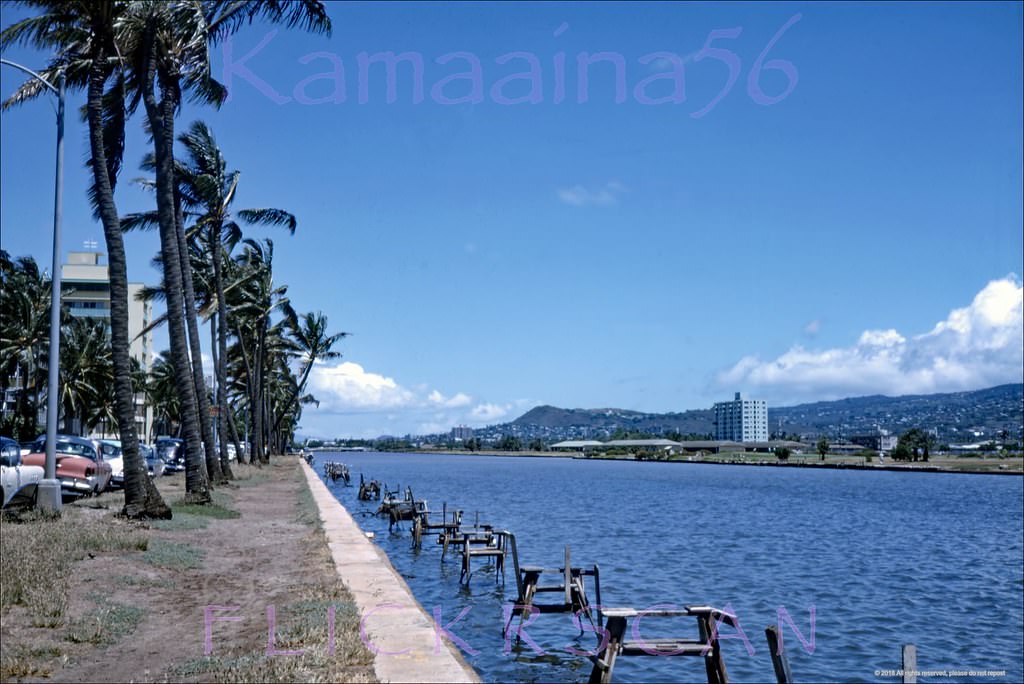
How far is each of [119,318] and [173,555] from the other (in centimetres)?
677

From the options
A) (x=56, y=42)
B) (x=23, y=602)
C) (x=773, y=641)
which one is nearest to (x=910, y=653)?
(x=773, y=641)

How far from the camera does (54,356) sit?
63.6ft

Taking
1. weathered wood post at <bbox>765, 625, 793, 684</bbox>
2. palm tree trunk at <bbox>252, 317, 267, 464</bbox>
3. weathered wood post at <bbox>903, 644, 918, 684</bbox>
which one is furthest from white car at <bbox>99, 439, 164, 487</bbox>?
weathered wood post at <bbox>903, 644, 918, 684</bbox>

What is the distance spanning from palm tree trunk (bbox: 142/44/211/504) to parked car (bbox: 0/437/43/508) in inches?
165

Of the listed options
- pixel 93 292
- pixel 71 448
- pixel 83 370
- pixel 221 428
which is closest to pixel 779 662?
pixel 71 448

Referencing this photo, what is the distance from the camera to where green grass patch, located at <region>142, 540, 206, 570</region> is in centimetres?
1606

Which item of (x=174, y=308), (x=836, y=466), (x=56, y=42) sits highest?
(x=56, y=42)

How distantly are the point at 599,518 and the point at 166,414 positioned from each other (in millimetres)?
77521

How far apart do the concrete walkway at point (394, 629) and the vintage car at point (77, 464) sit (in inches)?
447

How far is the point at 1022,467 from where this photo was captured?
13800cm

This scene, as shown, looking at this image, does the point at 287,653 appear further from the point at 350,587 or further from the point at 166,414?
the point at 166,414

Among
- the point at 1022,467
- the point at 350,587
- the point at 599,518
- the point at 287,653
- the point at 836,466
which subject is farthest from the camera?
the point at 836,466

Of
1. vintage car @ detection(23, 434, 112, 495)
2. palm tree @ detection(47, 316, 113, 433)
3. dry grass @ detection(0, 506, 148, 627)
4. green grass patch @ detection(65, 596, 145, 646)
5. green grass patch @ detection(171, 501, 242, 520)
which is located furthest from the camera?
palm tree @ detection(47, 316, 113, 433)

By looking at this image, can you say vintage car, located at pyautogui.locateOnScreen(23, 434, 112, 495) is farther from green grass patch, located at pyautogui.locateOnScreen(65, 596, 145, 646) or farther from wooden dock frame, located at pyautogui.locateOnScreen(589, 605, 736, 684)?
wooden dock frame, located at pyautogui.locateOnScreen(589, 605, 736, 684)
